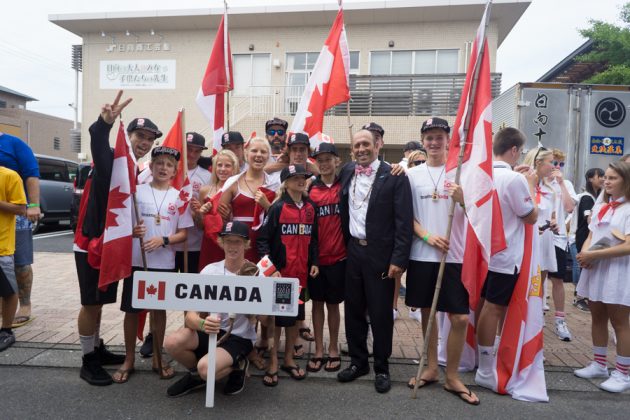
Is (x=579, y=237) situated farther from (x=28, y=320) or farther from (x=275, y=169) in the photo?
(x=28, y=320)

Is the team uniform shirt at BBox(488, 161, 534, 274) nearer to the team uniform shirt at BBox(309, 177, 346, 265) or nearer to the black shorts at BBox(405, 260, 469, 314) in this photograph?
the black shorts at BBox(405, 260, 469, 314)

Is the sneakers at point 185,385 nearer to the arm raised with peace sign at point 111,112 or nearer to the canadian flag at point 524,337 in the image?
the arm raised with peace sign at point 111,112

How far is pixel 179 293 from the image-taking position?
3.09 meters

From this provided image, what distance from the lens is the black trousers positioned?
357cm

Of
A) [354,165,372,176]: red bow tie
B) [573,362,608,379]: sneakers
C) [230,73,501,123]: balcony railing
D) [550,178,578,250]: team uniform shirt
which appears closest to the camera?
[354,165,372,176]: red bow tie

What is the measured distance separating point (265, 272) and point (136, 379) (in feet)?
5.05

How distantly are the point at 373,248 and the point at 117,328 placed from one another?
3210 millimetres

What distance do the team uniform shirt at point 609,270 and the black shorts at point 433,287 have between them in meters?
1.31

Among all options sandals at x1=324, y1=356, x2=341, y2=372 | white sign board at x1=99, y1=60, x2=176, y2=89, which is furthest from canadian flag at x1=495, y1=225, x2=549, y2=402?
white sign board at x1=99, y1=60, x2=176, y2=89

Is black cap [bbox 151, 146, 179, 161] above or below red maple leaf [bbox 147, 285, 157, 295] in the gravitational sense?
above

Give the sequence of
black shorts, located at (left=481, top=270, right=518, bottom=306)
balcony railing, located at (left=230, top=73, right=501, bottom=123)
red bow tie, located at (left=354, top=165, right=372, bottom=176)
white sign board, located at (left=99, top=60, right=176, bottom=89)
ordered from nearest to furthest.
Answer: black shorts, located at (left=481, top=270, right=518, bottom=306) → red bow tie, located at (left=354, top=165, right=372, bottom=176) → balcony railing, located at (left=230, top=73, right=501, bottom=123) → white sign board, located at (left=99, top=60, right=176, bottom=89)

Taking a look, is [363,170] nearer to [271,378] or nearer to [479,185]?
[479,185]

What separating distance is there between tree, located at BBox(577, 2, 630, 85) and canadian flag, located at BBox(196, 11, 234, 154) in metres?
18.1

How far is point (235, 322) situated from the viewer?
3.48 meters
